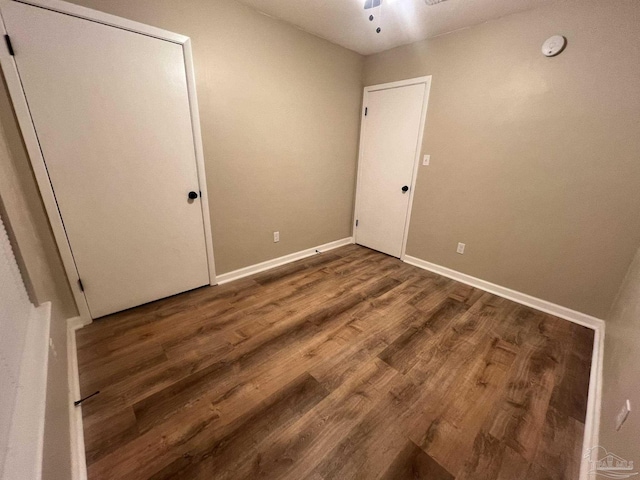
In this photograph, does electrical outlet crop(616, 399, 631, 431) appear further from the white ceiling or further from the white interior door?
the white ceiling

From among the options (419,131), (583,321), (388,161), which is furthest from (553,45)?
(583,321)

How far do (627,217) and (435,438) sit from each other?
2.15 meters

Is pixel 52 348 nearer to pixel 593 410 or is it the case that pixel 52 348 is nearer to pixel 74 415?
pixel 74 415

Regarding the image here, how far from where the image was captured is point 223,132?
2.27 metres

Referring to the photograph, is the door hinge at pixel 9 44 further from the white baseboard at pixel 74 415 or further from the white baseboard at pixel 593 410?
the white baseboard at pixel 593 410

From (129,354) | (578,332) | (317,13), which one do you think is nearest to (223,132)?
(317,13)

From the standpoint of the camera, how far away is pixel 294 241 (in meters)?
3.19

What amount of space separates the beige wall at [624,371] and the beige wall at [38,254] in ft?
6.82

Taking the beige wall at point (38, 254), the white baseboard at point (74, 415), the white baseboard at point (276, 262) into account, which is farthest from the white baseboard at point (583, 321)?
the beige wall at point (38, 254)

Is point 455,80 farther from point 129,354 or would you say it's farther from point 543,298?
point 129,354

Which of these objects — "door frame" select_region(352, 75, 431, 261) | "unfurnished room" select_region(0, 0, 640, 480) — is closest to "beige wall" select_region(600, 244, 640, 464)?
"unfurnished room" select_region(0, 0, 640, 480)

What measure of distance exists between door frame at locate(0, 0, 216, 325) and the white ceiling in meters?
0.83

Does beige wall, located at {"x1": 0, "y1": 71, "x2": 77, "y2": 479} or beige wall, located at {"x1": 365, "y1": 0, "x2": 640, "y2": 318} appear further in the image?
beige wall, located at {"x1": 365, "y1": 0, "x2": 640, "y2": 318}

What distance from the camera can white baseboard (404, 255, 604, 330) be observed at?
2.13 metres
